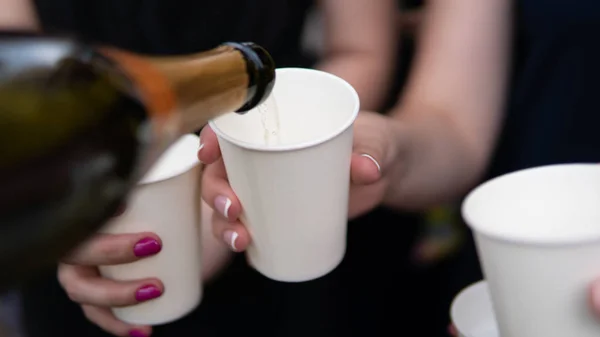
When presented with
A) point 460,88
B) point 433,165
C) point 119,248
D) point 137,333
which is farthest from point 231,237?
point 460,88

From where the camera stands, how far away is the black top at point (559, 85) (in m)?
0.82

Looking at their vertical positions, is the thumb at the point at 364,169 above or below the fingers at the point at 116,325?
above

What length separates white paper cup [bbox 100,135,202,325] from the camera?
0.64 meters

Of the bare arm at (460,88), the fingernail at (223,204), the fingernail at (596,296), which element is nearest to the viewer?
the fingernail at (596,296)

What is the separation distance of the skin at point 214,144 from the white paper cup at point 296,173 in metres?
0.04

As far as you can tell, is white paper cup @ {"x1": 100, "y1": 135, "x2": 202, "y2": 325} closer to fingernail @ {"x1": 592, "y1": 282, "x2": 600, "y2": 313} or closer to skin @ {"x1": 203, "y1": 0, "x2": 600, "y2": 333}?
skin @ {"x1": 203, "y1": 0, "x2": 600, "y2": 333}

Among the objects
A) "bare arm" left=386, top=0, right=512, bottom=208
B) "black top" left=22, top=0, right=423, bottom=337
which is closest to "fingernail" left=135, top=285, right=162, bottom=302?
"black top" left=22, top=0, right=423, bottom=337

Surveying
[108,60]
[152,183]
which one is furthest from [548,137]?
[108,60]

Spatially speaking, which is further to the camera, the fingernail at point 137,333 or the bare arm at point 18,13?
the bare arm at point 18,13

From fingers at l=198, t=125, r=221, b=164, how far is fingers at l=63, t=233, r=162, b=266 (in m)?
0.10

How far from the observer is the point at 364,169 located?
0.61 metres

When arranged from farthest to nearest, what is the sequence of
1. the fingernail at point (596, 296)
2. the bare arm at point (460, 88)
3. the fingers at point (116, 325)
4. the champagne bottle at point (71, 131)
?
the bare arm at point (460, 88)
the fingers at point (116, 325)
the fingernail at point (596, 296)
the champagne bottle at point (71, 131)

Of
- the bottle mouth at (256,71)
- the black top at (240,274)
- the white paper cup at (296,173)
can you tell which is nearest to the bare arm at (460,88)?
the black top at (240,274)

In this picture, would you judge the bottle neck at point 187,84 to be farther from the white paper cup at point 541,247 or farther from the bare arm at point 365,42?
the bare arm at point 365,42
